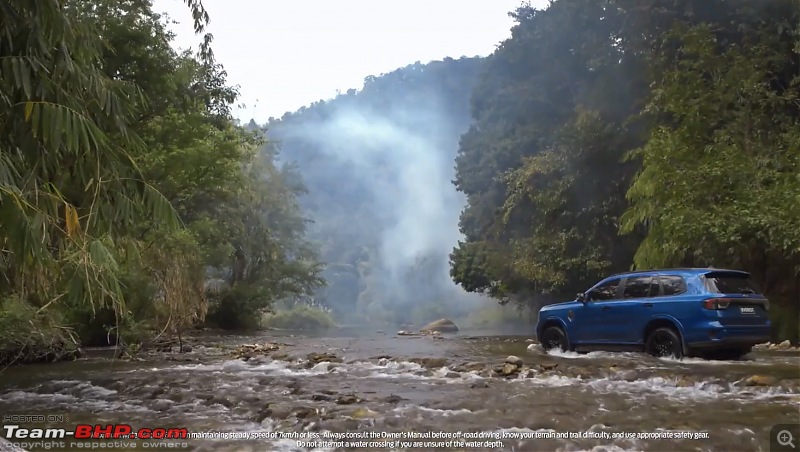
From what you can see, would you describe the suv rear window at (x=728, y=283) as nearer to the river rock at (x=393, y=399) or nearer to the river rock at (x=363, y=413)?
the river rock at (x=393, y=399)

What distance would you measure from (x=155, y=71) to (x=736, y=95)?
15162 mm

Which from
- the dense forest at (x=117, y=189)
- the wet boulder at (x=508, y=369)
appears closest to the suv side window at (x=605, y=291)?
the wet boulder at (x=508, y=369)

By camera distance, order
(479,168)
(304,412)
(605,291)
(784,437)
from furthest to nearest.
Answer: (479,168) → (605,291) → (304,412) → (784,437)

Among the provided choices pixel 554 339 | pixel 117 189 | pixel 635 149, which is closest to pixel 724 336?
pixel 554 339

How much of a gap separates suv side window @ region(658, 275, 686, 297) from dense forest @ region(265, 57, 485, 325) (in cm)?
5951

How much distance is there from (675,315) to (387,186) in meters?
115

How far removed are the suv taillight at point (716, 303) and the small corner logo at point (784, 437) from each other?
4.27 meters

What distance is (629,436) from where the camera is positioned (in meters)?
5.41

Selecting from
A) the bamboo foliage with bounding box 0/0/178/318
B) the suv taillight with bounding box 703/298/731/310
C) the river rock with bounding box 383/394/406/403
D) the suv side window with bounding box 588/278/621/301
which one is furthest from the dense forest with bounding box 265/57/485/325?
the bamboo foliage with bounding box 0/0/178/318

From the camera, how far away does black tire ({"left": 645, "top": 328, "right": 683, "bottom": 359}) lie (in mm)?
10188

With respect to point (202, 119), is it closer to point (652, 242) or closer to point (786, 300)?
point (652, 242)

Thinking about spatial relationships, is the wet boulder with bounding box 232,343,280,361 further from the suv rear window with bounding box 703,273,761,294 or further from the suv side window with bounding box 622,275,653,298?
the suv rear window with bounding box 703,273,761,294

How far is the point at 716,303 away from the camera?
382 inches

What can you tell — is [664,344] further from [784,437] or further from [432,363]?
[784,437]
